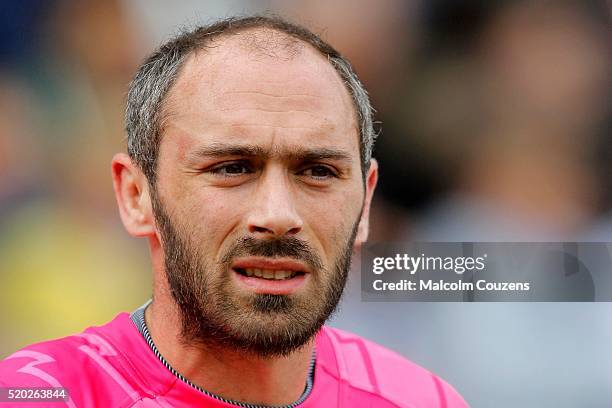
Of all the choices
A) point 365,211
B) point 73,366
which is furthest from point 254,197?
point 73,366

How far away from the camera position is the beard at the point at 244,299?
192 cm

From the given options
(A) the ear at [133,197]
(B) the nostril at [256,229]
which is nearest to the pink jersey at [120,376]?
(A) the ear at [133,197]

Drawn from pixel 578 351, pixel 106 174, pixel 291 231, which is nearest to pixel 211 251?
pixel 291 231

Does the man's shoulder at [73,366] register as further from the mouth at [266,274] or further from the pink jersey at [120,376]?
the mouth at [266,274]

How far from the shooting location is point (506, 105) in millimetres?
3070

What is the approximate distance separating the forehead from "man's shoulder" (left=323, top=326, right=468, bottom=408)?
2.50 ft

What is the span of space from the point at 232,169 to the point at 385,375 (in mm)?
985

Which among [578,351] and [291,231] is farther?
[578,351]

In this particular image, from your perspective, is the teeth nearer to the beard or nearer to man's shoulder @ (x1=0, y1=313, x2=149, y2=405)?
the beard

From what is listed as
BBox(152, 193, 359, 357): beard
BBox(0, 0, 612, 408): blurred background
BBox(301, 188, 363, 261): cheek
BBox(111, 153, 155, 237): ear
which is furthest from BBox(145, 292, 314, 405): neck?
BBox(0, 0, 612, 408): blurred background

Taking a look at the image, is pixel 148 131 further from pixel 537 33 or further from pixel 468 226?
pixel 537 33

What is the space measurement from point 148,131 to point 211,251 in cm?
43

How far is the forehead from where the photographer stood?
196cm

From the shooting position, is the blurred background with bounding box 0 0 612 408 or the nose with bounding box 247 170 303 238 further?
the blurred background with bounding box 0 0 612 408
